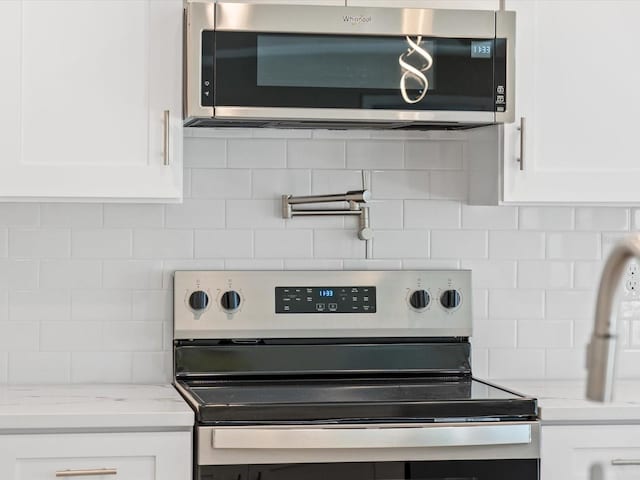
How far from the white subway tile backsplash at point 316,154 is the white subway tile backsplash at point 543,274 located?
2.05 ft

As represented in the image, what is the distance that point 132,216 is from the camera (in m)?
2.97

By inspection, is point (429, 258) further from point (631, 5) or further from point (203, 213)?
point (631, 5)

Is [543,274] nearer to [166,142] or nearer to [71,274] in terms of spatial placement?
[166,142]

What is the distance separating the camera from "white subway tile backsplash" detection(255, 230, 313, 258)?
3.02 metres

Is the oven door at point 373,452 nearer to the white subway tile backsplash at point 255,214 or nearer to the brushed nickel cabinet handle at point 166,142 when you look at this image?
the brushed nickel cabinet handle at point 166,142

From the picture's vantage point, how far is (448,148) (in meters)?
3.10

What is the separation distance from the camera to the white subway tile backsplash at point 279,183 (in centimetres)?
302

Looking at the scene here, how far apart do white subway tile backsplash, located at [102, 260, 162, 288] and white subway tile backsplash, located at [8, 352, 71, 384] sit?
0.24 m

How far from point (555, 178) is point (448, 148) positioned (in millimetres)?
417

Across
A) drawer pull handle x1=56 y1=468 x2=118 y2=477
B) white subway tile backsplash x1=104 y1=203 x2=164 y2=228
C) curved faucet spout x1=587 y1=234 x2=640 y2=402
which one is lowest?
drawer pull handle x1=56 y1=468 x2=118 y2=477

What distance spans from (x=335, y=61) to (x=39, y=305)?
1071 mm

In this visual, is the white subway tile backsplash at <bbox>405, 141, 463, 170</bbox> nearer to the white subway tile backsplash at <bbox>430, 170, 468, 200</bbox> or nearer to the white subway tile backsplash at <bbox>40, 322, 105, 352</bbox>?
the white subway tile backsplash at <bbox>430, 170, 468, 200</bbox>

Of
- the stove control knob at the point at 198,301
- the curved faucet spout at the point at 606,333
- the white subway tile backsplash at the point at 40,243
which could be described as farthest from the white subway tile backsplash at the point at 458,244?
the curved faucet spout at the point at 606,333

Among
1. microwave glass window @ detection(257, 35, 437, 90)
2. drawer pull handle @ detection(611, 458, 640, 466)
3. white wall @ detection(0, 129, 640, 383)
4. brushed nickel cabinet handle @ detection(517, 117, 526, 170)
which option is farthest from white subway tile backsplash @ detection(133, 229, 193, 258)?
drawer pull handle @ detection(611, 458, 640, 466)
